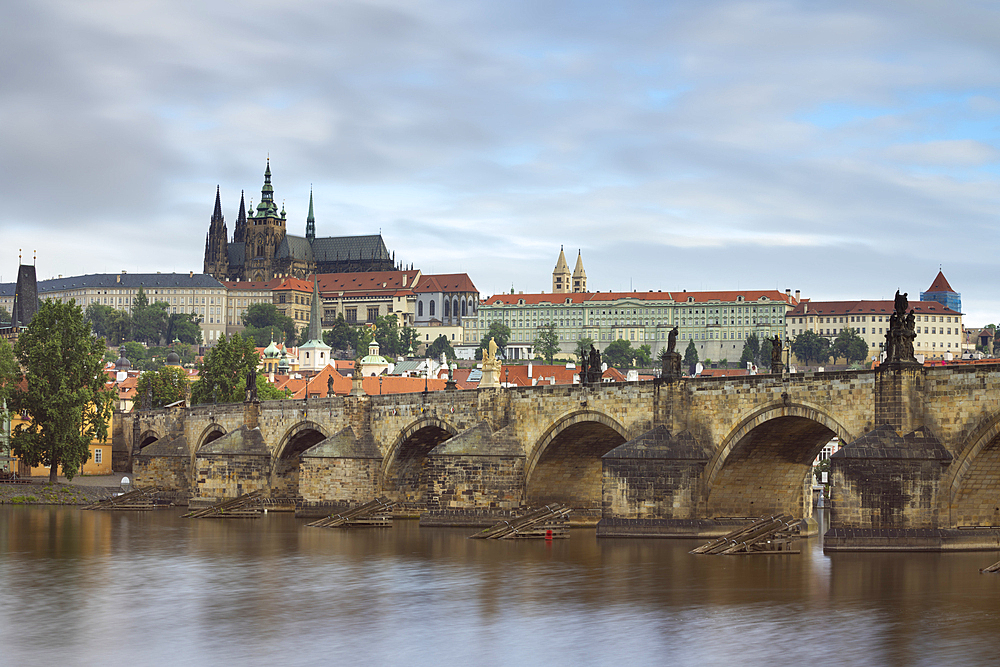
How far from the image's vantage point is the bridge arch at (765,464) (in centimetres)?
3866

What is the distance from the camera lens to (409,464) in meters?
55.3

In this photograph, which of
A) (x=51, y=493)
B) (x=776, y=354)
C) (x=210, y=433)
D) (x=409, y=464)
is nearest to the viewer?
(x=776, y=354)

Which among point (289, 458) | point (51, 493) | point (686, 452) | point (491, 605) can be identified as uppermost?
point (686, 452)

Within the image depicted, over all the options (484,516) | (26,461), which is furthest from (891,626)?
(26,461)

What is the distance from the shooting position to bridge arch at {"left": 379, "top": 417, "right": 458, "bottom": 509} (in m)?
53.7

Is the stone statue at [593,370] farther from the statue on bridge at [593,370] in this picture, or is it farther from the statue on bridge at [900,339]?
the statue on bridge at [900,339]

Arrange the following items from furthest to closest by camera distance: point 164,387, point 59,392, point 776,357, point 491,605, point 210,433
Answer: point 164,387, point 210,433, point 59,392, point 776,357, point 491,605

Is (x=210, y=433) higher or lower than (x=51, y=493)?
higher

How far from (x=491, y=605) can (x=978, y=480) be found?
12791mm

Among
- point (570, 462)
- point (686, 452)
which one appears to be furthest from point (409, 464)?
point (686, 452)

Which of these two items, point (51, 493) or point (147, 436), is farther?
point (147, 436)

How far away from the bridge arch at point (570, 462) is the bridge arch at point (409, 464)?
7.16m

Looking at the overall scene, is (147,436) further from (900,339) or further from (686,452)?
(900,339)

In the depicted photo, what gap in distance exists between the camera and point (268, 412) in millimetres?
63406
